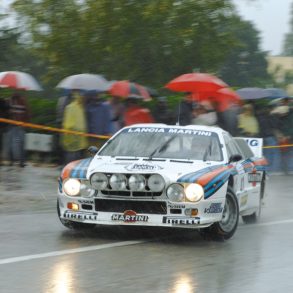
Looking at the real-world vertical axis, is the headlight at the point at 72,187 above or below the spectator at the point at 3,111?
above

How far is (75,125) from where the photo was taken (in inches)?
654

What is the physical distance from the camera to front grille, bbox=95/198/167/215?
9.65 metres

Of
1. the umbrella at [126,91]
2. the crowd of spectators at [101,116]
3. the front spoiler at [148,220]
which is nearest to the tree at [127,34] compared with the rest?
the crowd of spectators at [101,116]

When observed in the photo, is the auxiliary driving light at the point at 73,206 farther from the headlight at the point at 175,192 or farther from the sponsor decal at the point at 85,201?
the headlight at the point at 175,192

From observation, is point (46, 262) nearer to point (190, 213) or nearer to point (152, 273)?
point (152, 273)

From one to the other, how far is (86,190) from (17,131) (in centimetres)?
754

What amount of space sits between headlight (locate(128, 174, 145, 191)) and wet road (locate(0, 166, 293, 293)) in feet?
2.22

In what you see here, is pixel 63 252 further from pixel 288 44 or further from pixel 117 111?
pixel 288 44

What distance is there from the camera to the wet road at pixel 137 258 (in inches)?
295

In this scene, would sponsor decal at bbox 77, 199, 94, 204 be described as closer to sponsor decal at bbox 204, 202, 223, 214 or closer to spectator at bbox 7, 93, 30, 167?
sponsor decal at bbox 204, 202, 223, 214

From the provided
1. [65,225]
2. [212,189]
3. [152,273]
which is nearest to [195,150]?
Answer: [212,189]

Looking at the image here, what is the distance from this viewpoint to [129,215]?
9680mm

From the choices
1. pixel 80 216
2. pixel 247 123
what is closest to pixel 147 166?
pixel 80 216

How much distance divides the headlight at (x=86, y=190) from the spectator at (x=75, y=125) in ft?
22.1
